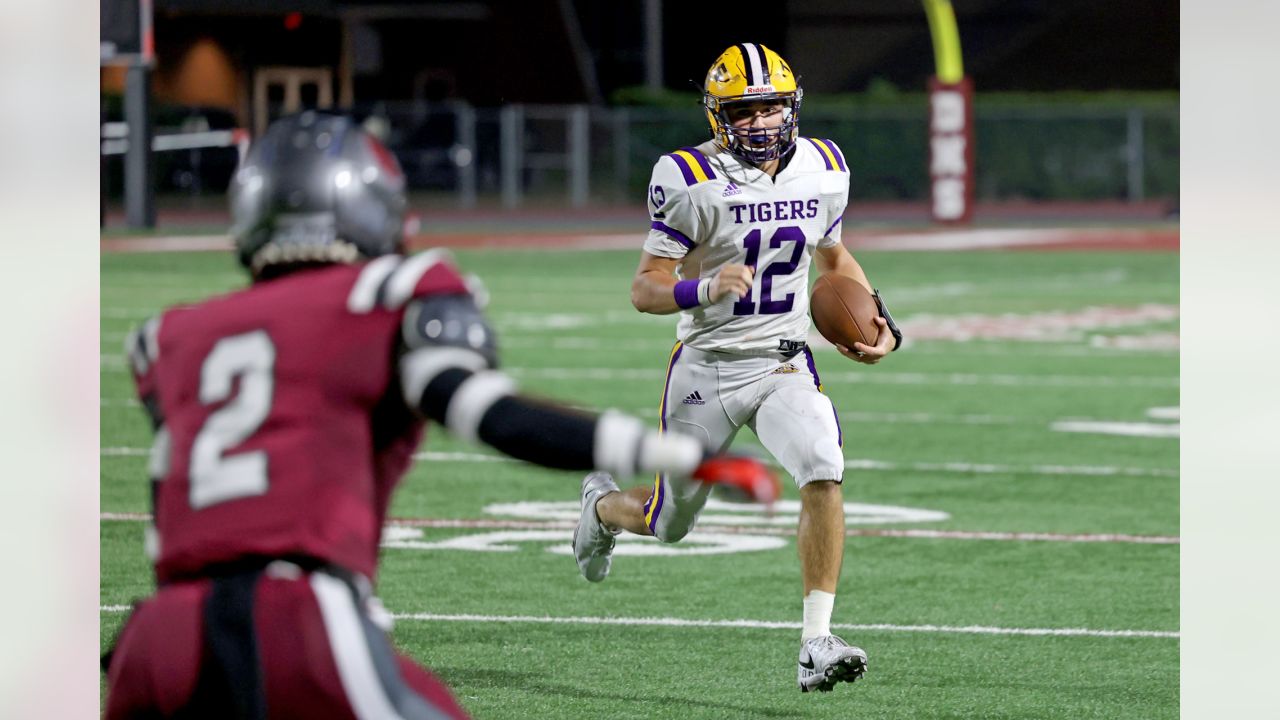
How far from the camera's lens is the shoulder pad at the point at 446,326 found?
2.76 m

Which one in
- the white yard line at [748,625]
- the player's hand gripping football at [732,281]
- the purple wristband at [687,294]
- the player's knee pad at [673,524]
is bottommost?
the white yard line at [748,625]

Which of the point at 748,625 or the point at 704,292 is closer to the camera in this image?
the point at 704,292

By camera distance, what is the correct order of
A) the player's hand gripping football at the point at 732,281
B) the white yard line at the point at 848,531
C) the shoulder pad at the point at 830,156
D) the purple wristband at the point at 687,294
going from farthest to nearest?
the white yard line at the point at 848,531
the shoulder pad at the point at 830,156
the purple wristband at the point at 687,294
the player's hand gripping football at the point at 732,281

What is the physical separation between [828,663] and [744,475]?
241 centimetres

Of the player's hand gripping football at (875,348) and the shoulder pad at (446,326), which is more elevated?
the shoulder pad at (446,326)

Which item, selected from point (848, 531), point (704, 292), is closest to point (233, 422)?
point (704, 292)

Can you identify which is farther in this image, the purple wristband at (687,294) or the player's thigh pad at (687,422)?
the player's thigh pad at (687,422)

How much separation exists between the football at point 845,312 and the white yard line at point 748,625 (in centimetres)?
89

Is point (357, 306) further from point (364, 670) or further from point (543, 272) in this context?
point (543, 272)

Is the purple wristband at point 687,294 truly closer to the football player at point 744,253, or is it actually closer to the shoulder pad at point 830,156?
the football player at point 744,253

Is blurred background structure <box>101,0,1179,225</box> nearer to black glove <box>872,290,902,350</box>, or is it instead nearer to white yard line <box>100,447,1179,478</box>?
white yard line <box>100,447,1179,478</box>

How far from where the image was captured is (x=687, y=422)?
5840 mm

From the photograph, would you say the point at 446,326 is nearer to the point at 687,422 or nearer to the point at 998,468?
the point at 687,422

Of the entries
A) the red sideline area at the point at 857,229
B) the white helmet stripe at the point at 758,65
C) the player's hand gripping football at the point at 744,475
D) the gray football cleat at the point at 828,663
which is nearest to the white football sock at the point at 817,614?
the gray football cleat at the point at 828,663
